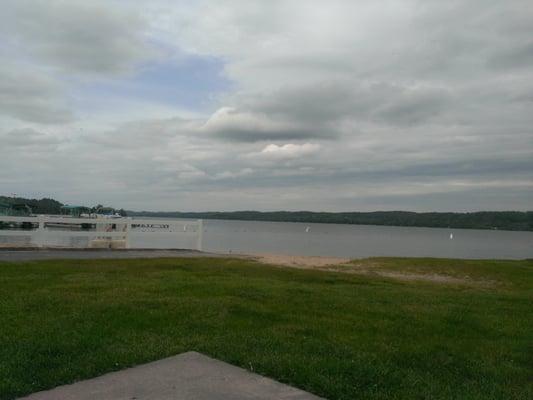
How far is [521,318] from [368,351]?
3.92m

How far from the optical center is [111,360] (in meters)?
5.20

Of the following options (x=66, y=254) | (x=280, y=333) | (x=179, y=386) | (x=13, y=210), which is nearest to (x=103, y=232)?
(x=66, y=254)

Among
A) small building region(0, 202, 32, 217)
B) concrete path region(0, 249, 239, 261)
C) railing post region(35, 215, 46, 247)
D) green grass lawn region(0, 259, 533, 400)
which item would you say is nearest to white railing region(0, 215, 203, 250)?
railing post region(35, 215, 46, 247)

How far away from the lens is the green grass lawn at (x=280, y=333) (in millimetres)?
4938

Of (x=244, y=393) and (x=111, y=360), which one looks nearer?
(x=244, y=393)

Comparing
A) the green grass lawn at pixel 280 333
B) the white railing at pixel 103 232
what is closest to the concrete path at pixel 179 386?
the green grass lawn at pixel 280 333

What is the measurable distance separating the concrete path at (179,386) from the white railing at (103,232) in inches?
524

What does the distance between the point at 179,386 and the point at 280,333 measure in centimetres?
210

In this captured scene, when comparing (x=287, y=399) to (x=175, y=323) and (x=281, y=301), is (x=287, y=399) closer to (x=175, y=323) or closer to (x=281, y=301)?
(x=175, y=323)

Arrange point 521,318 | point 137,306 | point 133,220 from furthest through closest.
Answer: point 133,220
point 521,318
point 137,306

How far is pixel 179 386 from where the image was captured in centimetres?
454

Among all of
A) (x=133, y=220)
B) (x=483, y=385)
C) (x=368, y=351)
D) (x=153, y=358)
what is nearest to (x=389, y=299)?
(x=368, y=351)

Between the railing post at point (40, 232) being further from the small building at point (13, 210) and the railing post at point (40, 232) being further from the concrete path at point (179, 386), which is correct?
the small building at point (13, 210)

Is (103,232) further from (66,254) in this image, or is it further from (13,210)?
(13,210)
